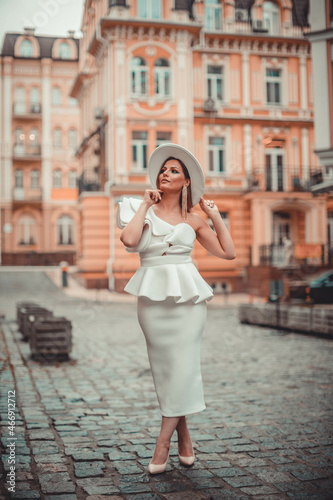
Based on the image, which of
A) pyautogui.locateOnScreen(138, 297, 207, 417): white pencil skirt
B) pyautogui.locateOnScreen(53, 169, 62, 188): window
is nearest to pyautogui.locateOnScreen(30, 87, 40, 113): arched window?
pyautogui.locateOnScreen(53, 169, 62, 188): window

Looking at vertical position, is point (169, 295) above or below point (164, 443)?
above

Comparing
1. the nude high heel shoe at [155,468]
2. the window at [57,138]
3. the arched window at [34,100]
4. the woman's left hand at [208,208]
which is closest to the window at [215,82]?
the arched window at [34,100]

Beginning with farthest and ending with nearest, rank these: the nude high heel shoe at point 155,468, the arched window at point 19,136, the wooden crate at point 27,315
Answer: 1. the arched window at point 19,136
2. the wooden crate at point 27,315
3. the nude high heel shoe at point 155,468

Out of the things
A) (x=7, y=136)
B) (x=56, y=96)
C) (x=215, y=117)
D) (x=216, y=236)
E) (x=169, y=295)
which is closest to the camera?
(x=169, y=295)

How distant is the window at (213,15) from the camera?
22.9 meters

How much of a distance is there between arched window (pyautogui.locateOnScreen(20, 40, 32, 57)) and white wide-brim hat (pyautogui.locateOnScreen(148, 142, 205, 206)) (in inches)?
1421

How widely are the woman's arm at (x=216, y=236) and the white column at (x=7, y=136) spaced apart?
34.2 m

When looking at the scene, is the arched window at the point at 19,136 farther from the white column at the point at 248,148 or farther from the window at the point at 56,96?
the white column at the point at 248,148

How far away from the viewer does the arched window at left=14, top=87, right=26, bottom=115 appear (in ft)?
121

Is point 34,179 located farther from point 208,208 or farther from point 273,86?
point 208,208

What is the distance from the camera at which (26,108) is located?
37.2 metres

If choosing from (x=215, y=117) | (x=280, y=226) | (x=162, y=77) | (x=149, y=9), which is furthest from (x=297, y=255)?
(x=149, y=9)

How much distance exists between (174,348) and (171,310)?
0.72 feet

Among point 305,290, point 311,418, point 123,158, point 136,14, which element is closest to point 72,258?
point 123,158
